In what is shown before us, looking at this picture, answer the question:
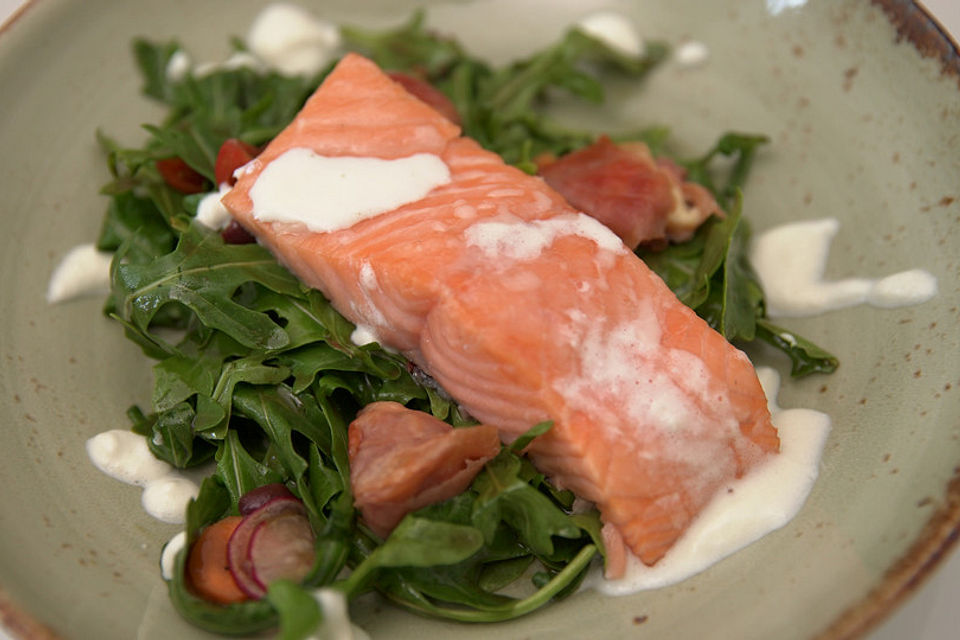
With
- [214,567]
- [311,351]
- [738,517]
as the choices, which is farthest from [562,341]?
[214,567]

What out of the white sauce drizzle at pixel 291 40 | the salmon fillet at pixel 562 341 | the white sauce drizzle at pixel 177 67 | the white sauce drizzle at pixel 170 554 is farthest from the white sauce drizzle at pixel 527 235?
the white sauce drizzle at pixel 177 67

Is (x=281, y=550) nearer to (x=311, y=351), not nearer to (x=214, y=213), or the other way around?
(x=311, y=351)

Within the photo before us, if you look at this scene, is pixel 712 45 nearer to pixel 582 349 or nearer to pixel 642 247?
pixel 642 247

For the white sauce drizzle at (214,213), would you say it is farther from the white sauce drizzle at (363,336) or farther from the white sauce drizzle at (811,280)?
the white sauce drizzle at (811,280)

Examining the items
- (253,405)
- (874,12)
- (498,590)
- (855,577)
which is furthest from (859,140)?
(253,405)

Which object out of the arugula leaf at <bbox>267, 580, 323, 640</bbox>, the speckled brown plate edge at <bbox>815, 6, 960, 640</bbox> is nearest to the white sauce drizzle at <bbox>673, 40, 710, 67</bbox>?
the speckled brown plate edge at <bbox>815, 6, 960, 640</bbox>
